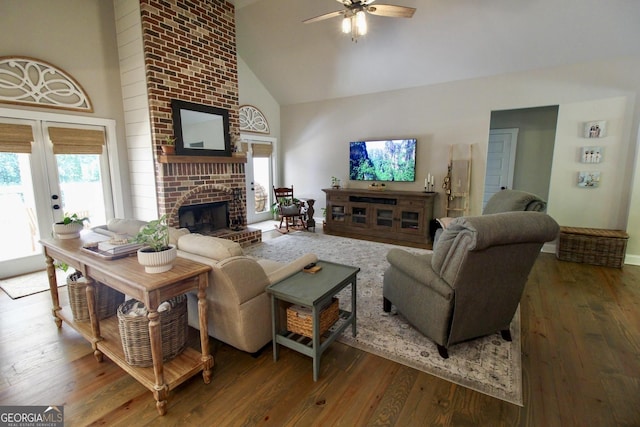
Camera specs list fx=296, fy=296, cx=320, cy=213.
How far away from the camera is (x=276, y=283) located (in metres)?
2.13

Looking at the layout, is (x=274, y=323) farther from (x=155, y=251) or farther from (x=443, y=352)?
(x=443, y=352)

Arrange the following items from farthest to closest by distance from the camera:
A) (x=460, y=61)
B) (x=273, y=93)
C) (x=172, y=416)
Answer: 1. (x=273, y=93)
2. (x=460, y=61)
3. (x=172, y=416)

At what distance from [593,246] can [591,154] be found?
4.27 feet

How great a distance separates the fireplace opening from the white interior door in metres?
4.96

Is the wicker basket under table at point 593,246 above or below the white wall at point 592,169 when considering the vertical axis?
below

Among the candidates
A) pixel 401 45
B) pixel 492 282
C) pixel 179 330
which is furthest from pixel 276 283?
pixel 401 45

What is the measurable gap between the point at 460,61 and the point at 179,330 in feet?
17.2

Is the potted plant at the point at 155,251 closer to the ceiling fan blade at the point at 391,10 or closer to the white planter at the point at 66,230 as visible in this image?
the white planter at the point at 66,230

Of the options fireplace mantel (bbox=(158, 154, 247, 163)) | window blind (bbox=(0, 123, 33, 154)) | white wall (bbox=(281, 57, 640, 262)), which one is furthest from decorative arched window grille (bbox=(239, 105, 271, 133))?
window blind (bbox=(0, 123, 33, 154))

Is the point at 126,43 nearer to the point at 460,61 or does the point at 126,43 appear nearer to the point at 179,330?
the point at 179,330

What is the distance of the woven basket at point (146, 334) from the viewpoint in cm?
183

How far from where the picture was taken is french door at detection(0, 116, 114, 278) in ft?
11.5

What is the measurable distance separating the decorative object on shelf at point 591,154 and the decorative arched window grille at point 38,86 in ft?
22.5

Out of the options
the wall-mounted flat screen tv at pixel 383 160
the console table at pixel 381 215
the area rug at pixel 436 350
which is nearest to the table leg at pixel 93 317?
the area rug at pixel 436 350
